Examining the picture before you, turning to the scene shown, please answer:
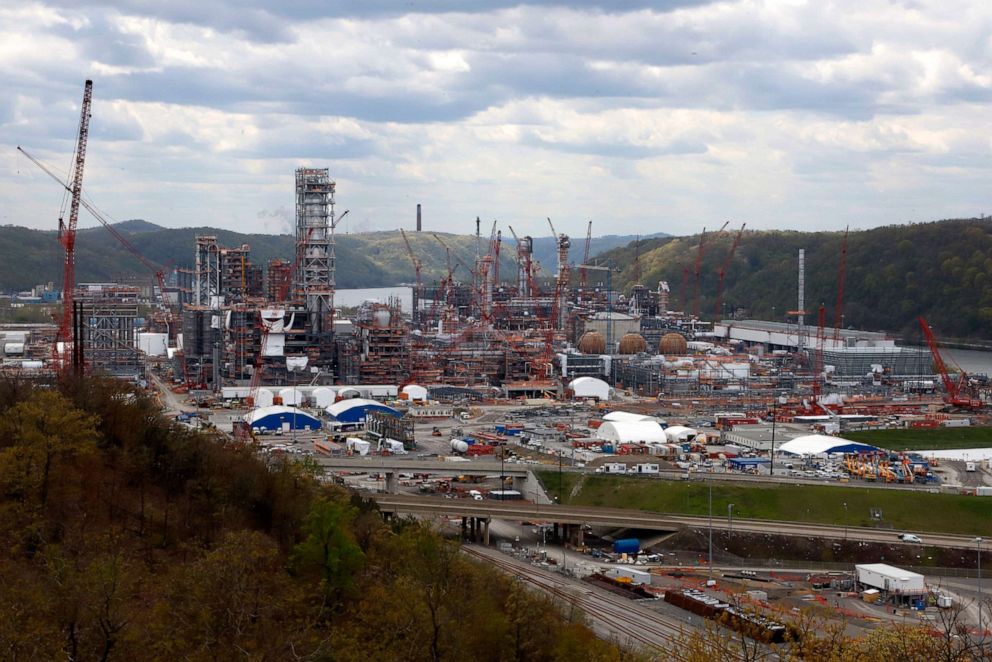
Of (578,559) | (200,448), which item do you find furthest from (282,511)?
(578,559)

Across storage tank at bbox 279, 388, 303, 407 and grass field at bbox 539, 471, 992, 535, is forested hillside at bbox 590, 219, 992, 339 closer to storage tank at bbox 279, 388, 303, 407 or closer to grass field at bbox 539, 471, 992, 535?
storage tank at bbox 279, 388, 303, 407

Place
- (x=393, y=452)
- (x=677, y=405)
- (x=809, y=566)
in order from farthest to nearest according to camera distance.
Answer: (x=677, y=405) < (x=393, y=452) < (x=809, y=566)

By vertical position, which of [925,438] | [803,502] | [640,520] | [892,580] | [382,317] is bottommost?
[892,580]

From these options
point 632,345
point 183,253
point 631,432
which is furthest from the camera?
point 183,253

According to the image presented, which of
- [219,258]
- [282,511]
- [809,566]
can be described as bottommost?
[809,566]

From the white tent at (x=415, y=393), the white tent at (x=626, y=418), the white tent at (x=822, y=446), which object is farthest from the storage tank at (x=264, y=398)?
the white tent at (x=822, y=446)

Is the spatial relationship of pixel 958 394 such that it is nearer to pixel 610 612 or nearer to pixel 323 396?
pixel 323 396

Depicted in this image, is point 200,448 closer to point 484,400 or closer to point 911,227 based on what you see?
point 484,400

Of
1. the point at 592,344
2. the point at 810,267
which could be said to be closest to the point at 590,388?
the point at 592,344
